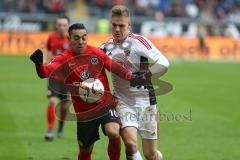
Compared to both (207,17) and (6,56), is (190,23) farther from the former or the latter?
(6,56)

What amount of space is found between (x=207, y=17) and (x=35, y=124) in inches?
819

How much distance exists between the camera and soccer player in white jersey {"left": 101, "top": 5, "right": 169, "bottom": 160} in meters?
8.37

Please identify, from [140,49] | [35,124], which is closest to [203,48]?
[35,124]

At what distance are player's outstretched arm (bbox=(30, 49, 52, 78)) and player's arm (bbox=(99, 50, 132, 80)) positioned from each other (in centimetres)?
73

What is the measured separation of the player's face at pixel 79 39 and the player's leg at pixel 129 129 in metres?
0.99

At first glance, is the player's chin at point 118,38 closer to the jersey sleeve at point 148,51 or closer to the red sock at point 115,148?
the jersey sleeve at point 148,51

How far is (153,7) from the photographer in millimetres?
34781

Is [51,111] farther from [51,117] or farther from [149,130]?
[149,130]

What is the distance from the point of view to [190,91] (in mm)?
19734

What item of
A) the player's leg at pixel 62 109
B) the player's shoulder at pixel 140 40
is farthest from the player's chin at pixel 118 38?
the player's leg at pixel 62 109

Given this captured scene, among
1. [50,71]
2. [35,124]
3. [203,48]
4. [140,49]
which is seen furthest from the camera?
[203,48]

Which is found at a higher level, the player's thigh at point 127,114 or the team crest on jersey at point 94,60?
the team crest on jersey at point 94,60

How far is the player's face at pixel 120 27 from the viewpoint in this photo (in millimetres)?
8328

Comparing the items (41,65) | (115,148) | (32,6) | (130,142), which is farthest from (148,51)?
(32,6)
